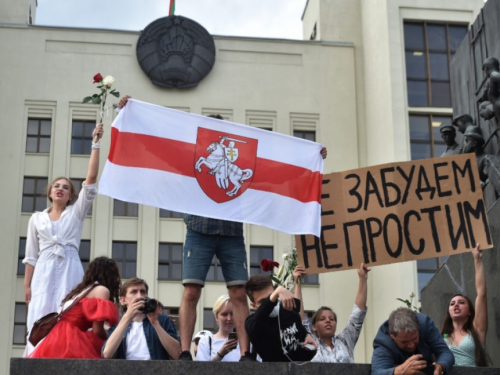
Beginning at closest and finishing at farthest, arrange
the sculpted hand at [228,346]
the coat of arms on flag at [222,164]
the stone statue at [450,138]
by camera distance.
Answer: the sculpted hand at [228,346], the coat of arms on flag at [222,164], the stone statue at [450,138]

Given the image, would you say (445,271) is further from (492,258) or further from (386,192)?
(386,192)

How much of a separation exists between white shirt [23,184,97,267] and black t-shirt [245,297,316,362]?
2.01 metres

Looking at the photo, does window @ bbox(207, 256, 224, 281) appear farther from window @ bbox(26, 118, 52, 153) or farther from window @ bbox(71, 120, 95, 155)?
window @ bbox(26, 118, 52, 153)

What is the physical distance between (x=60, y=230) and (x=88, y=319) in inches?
49.2

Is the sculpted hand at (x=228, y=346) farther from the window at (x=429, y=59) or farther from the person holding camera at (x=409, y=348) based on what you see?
the window at (x=429, y=59)

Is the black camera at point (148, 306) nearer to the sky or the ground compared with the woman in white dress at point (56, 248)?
nearer to the ground

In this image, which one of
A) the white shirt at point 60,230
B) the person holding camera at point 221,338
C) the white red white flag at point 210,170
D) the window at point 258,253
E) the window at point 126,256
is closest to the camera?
the person holding camera at point 221,338

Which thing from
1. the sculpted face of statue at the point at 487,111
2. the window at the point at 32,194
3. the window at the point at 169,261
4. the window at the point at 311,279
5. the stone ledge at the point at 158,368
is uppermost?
the window at the point at 32,194

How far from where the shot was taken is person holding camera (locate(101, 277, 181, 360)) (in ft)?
22.1

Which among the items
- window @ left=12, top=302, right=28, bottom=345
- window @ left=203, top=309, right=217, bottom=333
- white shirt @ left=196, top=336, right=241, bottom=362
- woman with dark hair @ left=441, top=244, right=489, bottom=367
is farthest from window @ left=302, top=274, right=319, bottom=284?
white shirt @ left=196, top=336, right=241, bottom=362

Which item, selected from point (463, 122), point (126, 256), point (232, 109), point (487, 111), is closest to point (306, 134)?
point (232, 109)

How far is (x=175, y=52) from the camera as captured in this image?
3794 centimetres

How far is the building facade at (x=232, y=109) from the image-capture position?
118 feet

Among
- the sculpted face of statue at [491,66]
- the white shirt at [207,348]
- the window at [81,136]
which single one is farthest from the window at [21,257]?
the white shirt at [207,348]
